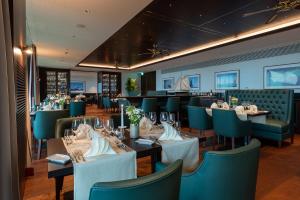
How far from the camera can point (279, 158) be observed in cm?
374

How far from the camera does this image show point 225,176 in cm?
137

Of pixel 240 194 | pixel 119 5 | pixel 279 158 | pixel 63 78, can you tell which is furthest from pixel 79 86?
pixel 240 194

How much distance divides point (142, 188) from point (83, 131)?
1330 millimetres

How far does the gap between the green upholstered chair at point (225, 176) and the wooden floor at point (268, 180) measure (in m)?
1.25

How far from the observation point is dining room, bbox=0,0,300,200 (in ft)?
4.54

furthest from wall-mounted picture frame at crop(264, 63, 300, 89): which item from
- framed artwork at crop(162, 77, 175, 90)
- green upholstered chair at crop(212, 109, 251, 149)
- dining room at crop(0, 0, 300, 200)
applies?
framed artwork at crop(162, 77, 175, 90)

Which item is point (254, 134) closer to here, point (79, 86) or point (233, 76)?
point (233, 76)

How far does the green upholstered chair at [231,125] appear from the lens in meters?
3.71

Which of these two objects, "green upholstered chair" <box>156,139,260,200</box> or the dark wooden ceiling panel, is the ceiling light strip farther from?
"green upholstered chair" <box>156,139,260,200</box>

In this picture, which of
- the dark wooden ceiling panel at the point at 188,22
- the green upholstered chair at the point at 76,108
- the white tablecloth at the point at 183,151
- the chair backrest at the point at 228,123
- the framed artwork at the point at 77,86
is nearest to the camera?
the white tablecloth at the point at 183,151

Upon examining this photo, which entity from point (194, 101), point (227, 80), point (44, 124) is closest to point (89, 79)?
point (227, 80)

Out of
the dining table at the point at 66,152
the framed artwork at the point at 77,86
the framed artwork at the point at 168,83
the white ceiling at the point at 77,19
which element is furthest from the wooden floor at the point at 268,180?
the framed artwork at the point at 77,86

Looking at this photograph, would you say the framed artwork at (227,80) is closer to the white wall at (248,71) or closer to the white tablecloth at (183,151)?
the white wall at (248,71)

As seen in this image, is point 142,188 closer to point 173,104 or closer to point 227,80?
point 173,104
